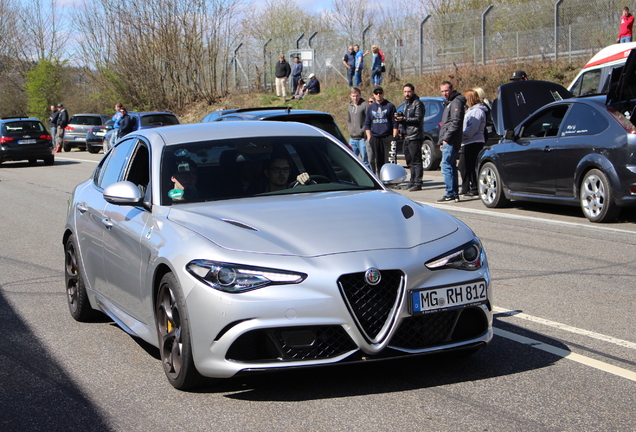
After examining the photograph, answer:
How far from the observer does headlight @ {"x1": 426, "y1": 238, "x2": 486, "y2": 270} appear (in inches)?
173

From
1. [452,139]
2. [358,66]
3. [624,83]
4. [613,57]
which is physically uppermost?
[358,66]

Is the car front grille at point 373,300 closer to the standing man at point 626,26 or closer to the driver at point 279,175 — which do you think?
the driver at point 279,175

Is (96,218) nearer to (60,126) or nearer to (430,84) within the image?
(430,84)

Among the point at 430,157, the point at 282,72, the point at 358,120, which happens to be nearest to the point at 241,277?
the point at 358,120

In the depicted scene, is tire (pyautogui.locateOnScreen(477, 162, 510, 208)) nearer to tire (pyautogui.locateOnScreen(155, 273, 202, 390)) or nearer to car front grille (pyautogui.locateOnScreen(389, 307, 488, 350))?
car front grille (pyautogui.locateOnScreen(389, 307, 488, 350))

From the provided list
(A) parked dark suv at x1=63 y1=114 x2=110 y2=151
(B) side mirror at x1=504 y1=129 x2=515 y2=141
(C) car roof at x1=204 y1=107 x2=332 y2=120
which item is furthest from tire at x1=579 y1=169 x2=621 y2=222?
(A) parked dark suv at x1=63 y1=114 x2=110 y2=151

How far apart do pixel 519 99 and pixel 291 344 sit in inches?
449

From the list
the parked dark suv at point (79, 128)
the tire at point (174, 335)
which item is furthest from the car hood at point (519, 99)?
the parked dark suv at point (79, 128)

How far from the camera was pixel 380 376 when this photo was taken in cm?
471

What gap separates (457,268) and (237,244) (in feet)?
3.89

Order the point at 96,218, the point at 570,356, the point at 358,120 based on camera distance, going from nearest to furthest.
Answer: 1. the point at 570,356
2. the point at 96,218
3. the point at 358,120

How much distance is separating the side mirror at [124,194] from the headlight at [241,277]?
1167 millimetres

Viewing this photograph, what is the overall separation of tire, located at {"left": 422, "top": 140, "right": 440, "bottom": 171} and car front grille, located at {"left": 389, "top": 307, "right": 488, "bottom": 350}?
15.5 meters

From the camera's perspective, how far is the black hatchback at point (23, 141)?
95.0 ft
